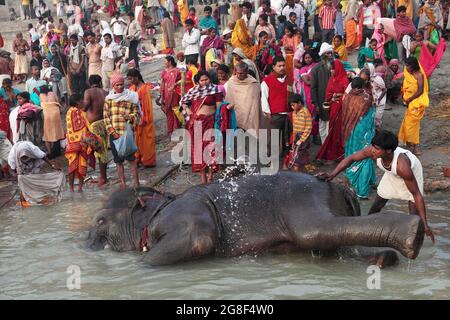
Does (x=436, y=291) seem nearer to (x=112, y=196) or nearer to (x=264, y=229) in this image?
(x=264, y=229)

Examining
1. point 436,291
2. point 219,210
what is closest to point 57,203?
point 219,210

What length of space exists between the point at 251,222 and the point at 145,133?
484 centimetres

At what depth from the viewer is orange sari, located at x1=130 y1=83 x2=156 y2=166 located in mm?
11328

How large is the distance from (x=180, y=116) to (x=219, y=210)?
563 cm

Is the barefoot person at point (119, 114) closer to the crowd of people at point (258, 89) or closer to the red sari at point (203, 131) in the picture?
the crowd of people at point (258, 89)

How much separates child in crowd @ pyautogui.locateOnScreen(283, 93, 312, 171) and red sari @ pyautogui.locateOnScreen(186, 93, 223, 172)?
1056 mm

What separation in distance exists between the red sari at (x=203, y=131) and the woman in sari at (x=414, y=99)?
2849mm

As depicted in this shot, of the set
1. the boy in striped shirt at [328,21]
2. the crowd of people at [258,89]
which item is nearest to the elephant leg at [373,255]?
the crowd of people at [258,89]

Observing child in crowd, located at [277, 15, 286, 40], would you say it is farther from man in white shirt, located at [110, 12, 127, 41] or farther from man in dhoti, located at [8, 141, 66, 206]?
man in dhoti, located at [8, 141, 66, 206]

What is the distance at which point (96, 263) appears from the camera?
23.5ft

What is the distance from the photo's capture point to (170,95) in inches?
501

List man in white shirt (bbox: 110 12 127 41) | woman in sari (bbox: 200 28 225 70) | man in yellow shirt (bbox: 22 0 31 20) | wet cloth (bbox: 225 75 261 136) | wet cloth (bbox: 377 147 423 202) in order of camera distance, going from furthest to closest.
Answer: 1. man in yellow shirt (bbox: 22 0 31 20)
2. man in white shirt (bbox: 110 12 127 41)
3. woman in sari (bbox: 200 28 225 70)
4. wet cloth (bbox: 225 75 261 136)
5. wet cloth (bbox: 377 147 423 202)

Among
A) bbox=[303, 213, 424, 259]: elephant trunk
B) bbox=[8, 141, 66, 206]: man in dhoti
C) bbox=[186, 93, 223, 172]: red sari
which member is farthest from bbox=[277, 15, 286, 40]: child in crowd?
bbox=[303, 213, 424, 259]: elephant trunk

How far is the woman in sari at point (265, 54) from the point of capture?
517 inches
